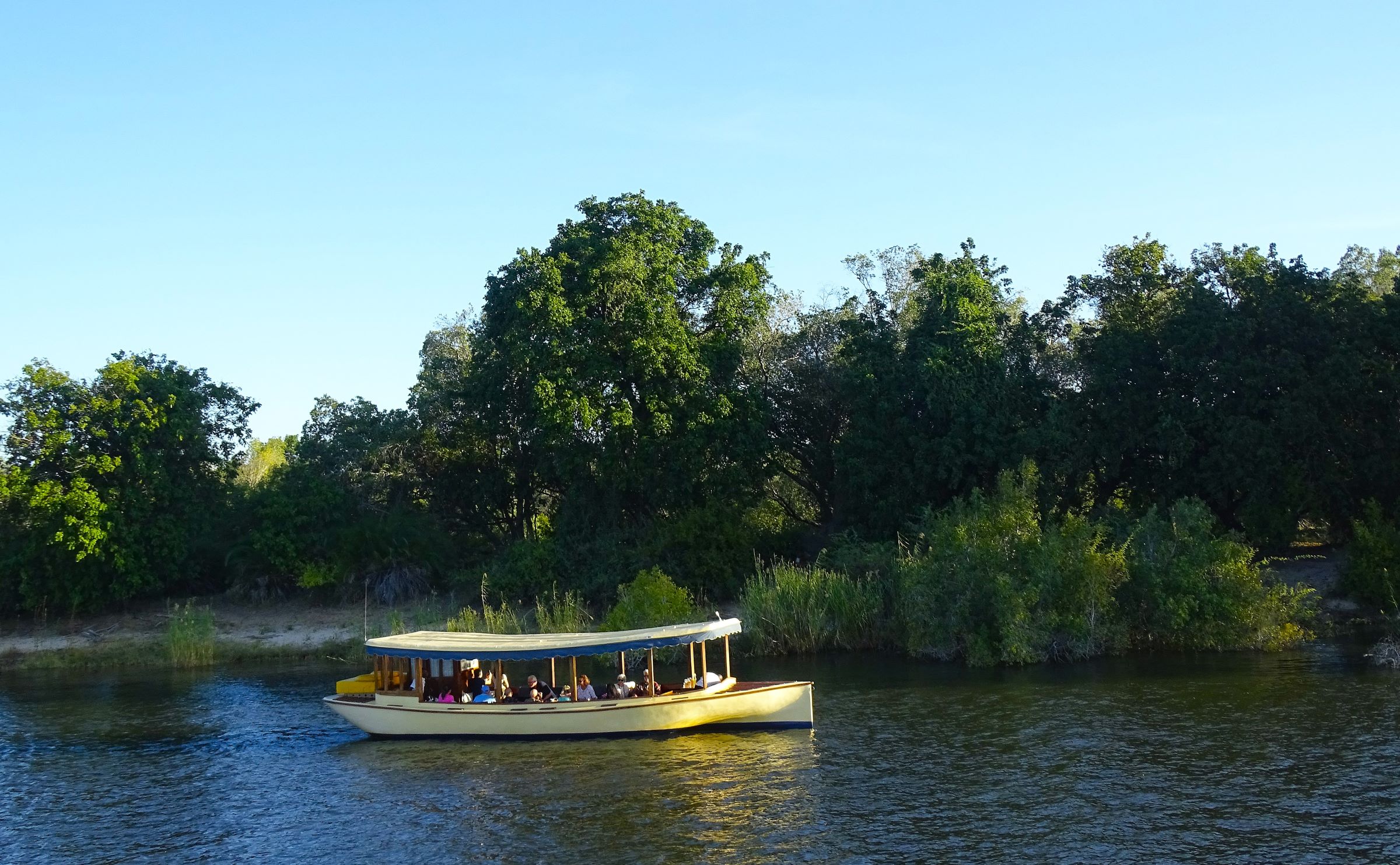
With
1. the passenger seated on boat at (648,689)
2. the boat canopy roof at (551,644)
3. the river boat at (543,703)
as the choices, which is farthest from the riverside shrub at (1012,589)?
the passenger seated on boat at (648,689)

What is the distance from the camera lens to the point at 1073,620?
37000 millimetres

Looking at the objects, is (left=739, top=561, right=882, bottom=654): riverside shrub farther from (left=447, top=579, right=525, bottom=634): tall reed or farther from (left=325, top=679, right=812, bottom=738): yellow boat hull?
(left=325, top=679, right=812, bottom=738): yellow boat hull

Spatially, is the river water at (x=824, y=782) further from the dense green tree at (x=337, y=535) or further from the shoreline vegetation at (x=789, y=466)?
the dense green tree at (x=337, y=535)

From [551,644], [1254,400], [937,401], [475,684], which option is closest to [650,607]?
[475,684]

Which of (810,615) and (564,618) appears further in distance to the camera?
(564,618)

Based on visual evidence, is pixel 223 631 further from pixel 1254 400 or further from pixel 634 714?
pixel 1254 400

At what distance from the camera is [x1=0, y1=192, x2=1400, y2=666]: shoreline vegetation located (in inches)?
1581

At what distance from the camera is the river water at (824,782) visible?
1942cm

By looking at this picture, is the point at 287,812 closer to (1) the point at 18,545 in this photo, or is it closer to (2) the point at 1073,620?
(2) the point at 1073,620

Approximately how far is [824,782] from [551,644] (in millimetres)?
9266

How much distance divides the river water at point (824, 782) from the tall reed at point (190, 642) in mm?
12800

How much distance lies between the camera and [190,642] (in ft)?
157

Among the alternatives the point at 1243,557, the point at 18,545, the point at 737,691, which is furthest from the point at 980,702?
the point at 18,545

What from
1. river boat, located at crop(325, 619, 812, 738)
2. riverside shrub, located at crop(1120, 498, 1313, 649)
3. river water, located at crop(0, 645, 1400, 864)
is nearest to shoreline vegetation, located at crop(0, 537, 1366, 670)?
riverside shrub, located at crop(1120, 498, 1313, 649)
